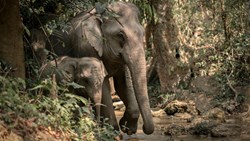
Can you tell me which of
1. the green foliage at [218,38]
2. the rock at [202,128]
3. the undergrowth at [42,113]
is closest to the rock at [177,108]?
the green foliage at [218,38]

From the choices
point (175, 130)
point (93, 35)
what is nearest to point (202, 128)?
point (175, 130)

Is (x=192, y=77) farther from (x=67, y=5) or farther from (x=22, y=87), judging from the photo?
(x=22, y=87)

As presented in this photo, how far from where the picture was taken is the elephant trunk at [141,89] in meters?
8.32

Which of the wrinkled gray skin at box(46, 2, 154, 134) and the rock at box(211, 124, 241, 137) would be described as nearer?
the wrinkled gray skin at box(46, 2, 154, 134)

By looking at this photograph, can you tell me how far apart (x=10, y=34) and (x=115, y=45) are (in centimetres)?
292

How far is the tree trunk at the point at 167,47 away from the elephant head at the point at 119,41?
9.72 meters

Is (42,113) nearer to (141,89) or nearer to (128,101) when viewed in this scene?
(141,89)

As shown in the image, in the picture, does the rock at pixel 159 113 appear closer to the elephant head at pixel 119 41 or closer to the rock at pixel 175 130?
the rock at pixel 175 130

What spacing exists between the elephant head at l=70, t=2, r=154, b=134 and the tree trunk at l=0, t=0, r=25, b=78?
2090 millimetres

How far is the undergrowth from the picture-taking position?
5367 mm

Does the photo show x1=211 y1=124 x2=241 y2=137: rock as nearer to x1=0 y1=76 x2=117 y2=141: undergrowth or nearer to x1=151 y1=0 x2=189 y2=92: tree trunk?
x1=0 y1=76 x2=117 y2=141: undergrowth

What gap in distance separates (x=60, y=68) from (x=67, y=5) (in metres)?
0.98

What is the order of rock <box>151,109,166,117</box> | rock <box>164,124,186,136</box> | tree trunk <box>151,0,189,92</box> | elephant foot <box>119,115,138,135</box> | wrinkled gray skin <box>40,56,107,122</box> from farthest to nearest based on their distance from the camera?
1. tree trunk <box>151,0,189,92</box>
2. rock <box>151,109,166,117</box>
3. rock <box>164,124,186,136</box>
4. elephant foot <box>119,115,138,135</box>
5. wrinkled gray skin <box>40,56,107,122</box>

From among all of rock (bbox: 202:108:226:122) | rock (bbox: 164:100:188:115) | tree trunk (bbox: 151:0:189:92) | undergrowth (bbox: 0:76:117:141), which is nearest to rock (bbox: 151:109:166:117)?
rock (bbox: 164:100:188:115)
